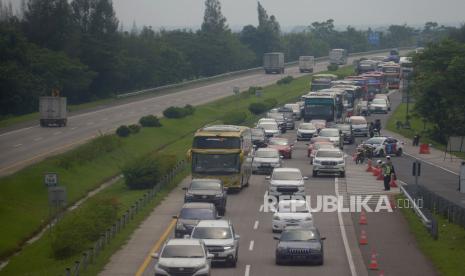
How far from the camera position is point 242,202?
51.1m

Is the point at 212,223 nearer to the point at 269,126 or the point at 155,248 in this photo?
the point at 155,248

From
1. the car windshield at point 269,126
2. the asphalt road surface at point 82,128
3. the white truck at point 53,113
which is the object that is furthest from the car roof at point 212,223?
the white truck at point 53,113

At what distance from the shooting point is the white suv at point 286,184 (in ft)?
164

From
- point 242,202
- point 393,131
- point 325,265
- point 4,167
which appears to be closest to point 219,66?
point 393,131

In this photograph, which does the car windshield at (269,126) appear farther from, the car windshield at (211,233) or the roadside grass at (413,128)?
the car windshield at (211,233)

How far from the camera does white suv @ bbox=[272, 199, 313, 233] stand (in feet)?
132

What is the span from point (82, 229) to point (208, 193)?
26.0 feet

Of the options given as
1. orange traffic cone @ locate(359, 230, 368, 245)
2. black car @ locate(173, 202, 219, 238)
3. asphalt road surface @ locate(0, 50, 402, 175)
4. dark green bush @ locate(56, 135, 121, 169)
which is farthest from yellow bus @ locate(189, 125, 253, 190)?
asphalt road surface @ locate(0, 50, 402, 175)

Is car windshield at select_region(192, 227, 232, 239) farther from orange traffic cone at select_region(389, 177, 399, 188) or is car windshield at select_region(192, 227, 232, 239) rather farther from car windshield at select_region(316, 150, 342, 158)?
car windshield at select_region(316, 150, 342, 158)

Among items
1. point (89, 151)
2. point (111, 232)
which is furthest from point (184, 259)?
point (89, 151)

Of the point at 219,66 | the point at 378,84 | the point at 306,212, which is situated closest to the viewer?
the point at 306,212

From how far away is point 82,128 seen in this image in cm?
8931

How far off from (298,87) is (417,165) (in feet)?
284

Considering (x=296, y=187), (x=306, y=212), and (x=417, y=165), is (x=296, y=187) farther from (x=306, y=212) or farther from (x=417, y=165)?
(x=306, y=212)
